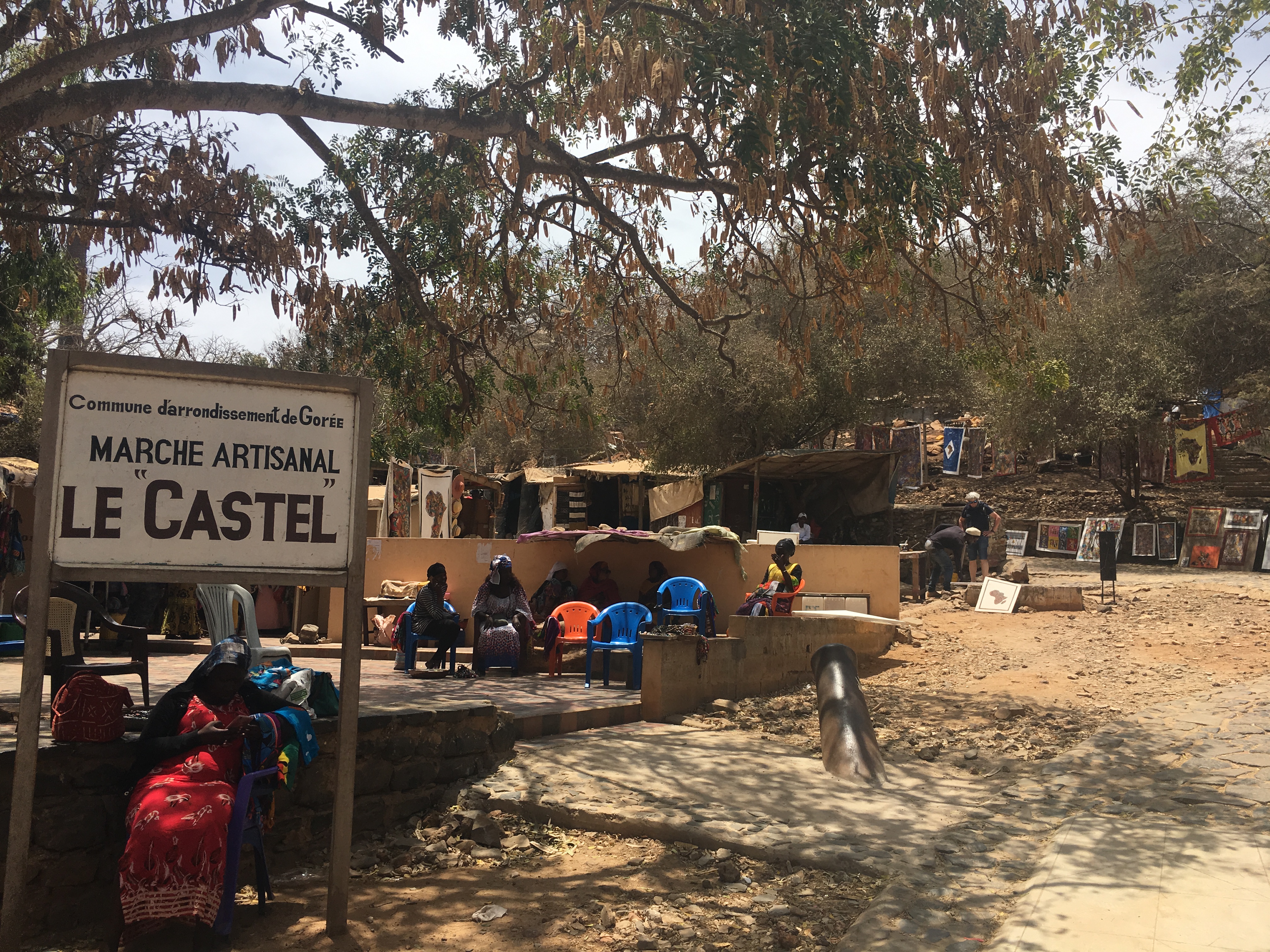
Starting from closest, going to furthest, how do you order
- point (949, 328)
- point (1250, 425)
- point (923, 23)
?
point (923, 23) → point (949, 328) → point (1250, 425)

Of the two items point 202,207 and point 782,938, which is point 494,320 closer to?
point 202,207

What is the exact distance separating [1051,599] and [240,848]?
12.0 metres

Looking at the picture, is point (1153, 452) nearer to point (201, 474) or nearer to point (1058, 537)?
point (1058, 537)

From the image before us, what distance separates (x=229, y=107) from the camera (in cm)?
→ 650

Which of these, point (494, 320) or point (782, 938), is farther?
point (494, 320)

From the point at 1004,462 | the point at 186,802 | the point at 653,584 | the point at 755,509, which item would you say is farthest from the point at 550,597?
the point at 1004,462

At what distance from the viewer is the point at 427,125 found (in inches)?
270

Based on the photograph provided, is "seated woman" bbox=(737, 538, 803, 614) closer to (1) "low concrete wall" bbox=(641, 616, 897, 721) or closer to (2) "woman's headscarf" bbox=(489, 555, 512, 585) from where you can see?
(1) "low concrete wall" bbox=(641, 616, 897, 721)

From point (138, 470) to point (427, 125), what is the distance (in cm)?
412

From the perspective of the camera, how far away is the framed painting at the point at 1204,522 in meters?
18.4

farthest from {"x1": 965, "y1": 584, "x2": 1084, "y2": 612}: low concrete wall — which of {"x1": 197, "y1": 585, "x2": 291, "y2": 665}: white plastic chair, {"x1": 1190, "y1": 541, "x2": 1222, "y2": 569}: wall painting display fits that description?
{"x1": 197, "y1": 585, "x2": 291, "y2": 665}: white plastic chair

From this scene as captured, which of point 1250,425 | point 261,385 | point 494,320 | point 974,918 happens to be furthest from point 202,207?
point 1250,425

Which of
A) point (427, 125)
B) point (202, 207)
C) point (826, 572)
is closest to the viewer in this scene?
point (427, 125)

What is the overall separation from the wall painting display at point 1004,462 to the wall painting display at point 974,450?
0.36 meters
